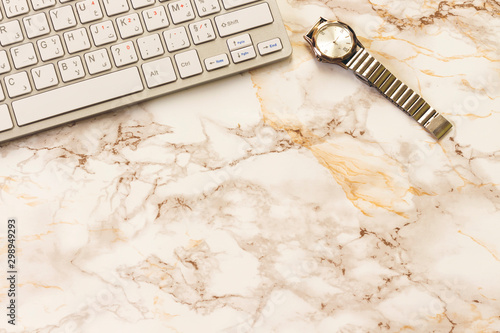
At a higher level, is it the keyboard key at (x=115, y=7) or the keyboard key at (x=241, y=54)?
the keyboard key at (x=115, y=7)

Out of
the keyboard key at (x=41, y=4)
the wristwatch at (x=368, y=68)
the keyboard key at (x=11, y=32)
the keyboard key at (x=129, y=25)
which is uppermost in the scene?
the keyboard key at (x=41, y=4)

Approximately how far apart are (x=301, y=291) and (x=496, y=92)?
11.9 inches

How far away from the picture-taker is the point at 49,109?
0.49 metres

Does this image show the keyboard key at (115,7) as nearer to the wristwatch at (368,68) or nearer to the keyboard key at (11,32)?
the keyboard key at (11,32)

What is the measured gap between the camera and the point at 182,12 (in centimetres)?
50

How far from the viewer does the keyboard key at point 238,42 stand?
498mm

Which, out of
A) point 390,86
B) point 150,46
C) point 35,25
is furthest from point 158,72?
point 390,86

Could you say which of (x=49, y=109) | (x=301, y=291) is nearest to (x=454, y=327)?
(x=301, y=291)

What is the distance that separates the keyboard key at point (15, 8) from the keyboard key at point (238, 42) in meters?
0.21

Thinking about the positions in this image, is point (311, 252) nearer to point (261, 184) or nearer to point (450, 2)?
point (261, 184)

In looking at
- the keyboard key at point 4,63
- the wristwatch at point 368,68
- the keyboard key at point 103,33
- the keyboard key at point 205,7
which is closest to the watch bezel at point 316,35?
the wristwatch at point 368,68

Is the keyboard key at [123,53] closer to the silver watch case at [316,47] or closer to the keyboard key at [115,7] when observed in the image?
the keyboard key at [115,7]

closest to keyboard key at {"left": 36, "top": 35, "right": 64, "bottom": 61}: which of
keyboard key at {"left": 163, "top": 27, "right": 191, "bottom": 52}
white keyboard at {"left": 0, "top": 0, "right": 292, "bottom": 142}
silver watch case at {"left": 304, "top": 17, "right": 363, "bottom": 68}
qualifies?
white keyboard at {"left": 0, "top": 0, "right": 292, "bottom": 142}

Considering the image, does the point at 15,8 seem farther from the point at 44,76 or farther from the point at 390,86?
the point at 390,86
